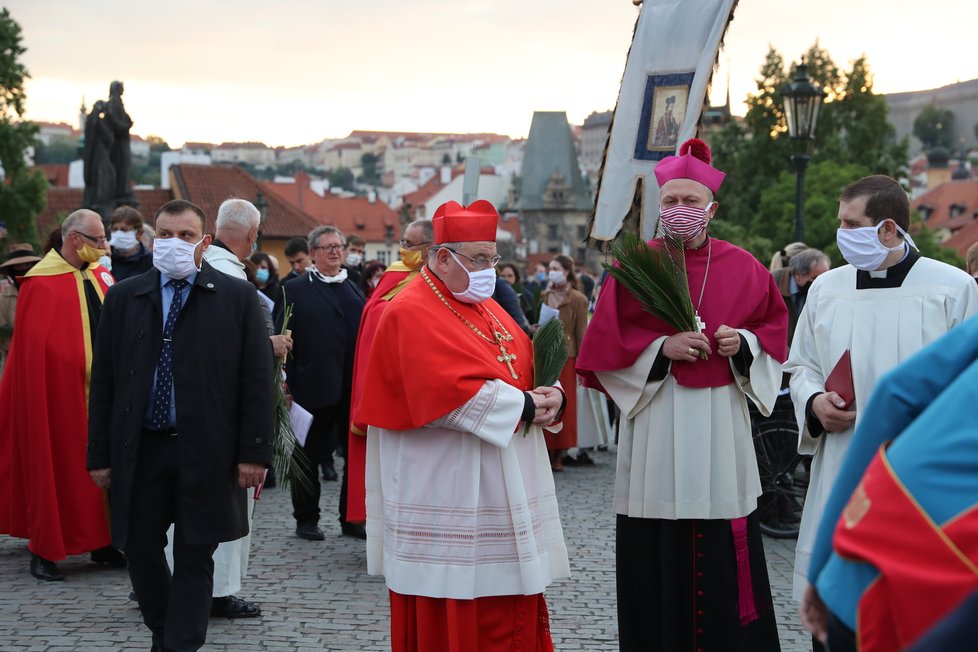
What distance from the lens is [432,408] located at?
4.40 meters

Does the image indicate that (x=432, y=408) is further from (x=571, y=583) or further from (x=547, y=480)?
(x=571, y=583)

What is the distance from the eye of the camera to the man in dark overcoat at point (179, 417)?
504 cm

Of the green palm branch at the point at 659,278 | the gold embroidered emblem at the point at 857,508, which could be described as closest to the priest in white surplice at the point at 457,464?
the green palm branch at the point at 659,278

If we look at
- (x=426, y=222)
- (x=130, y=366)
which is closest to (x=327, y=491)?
(x=426, y=222)

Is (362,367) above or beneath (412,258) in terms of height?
beneath

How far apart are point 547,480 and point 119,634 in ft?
9.32

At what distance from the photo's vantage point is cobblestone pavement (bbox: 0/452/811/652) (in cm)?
607

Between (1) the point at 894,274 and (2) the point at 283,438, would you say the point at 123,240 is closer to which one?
(2) the point at 283,438

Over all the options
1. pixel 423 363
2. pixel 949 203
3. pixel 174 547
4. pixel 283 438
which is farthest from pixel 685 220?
pixel 949 203

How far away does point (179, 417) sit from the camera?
502 cm

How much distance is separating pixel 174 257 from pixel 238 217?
1592 mm

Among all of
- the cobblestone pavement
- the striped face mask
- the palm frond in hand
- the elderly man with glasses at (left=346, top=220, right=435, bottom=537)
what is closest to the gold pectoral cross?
the palm frond in hand

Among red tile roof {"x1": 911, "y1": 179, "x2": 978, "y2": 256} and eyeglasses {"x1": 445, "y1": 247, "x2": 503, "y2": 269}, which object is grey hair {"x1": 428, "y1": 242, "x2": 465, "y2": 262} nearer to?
eyeglasses {"x1": 445, "y1": 247, "x2": 503, "y2": 269}

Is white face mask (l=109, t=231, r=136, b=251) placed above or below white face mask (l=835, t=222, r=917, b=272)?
below
